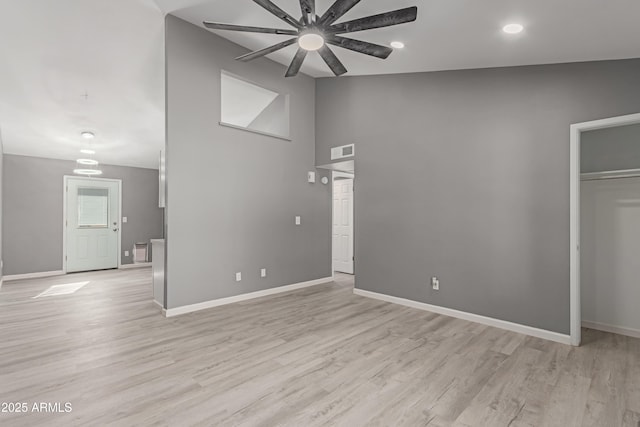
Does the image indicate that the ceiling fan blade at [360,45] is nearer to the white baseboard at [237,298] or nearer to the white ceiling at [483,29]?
the white ceiling at [483,29]

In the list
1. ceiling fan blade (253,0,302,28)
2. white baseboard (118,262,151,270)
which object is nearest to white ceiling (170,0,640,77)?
ceiling fan blade (253,0,302,28)

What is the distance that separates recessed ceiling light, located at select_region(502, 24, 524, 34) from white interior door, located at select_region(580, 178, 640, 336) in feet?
6.04

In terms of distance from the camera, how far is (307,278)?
17.1ft

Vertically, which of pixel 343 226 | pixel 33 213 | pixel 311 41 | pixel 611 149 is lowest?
pixel 343 226

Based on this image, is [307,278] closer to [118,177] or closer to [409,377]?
[409,377]

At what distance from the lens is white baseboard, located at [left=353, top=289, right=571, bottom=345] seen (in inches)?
118

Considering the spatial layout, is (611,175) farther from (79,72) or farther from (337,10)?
(79,72)

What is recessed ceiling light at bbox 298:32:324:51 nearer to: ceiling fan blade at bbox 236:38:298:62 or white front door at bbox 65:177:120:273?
ceiling fan blade at bbox 236:38:298:62

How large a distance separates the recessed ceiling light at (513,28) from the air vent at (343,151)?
248 cm

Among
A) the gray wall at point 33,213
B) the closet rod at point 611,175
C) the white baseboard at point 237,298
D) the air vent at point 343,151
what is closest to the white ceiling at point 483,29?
the closet rod at point 611,175

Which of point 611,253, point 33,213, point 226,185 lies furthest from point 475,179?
point 33,213

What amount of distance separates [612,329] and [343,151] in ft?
12.6

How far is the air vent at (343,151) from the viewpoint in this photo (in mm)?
4841

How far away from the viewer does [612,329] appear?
3.17 m
